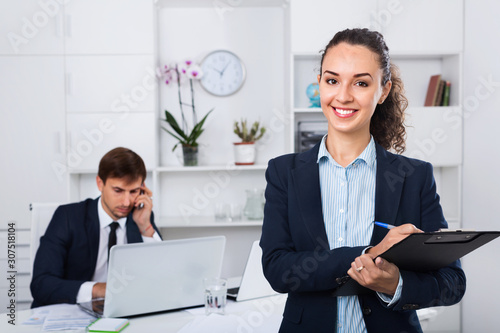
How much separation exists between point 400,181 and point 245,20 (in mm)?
2793

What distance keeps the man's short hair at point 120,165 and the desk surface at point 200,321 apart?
0.77m

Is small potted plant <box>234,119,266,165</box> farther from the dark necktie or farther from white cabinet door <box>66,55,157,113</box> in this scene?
the dark necktie

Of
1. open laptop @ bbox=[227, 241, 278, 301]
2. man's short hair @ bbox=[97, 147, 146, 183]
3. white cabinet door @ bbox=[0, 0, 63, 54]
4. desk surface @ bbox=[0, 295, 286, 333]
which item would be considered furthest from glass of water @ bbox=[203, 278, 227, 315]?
white cabinet door @ bbox=[0, 0, 63, 54]

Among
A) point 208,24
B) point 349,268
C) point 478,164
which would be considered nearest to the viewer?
point 349,268

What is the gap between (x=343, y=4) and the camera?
3480mm

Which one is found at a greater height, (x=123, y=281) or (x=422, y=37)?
(x=422, y=37)

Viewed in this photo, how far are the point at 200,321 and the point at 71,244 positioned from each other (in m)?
0.92

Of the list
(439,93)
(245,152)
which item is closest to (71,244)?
(245,152)

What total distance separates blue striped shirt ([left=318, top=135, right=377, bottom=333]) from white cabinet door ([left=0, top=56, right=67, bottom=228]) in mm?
2606

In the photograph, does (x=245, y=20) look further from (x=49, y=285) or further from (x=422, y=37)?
(x=49, y=285)

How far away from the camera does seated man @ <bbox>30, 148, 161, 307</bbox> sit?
2.45m

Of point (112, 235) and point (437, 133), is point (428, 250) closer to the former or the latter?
point (112, 235)

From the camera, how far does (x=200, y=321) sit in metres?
1.89

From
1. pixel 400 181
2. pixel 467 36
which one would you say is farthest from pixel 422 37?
pixel 400 181
